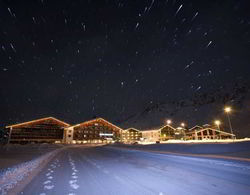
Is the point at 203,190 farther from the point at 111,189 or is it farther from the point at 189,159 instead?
the point at 189,159

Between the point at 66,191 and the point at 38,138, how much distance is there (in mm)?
78817

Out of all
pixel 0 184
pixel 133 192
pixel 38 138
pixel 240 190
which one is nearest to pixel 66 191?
pixel 133 192

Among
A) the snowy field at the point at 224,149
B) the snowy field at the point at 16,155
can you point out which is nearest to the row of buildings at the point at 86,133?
the snowy field at the point at 16,155

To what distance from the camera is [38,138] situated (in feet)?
240

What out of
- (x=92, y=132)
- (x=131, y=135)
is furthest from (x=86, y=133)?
(x=131, y=135)

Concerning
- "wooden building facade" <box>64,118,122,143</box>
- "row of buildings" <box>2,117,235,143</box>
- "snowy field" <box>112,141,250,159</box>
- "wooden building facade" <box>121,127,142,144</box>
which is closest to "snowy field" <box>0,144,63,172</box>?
"snowy field" <box>112,141,250,159</box>

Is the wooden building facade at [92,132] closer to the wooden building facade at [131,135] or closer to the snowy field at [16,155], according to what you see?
the wooden building facade at [131,135]

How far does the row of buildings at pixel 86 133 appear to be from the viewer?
70.1m

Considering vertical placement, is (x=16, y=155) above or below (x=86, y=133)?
below

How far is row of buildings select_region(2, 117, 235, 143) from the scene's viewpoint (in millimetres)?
70062

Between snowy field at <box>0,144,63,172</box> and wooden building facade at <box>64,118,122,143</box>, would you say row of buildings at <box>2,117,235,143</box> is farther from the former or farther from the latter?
snowy field at <box>0,144,63,172</box>

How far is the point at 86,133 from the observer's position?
81.3 meters

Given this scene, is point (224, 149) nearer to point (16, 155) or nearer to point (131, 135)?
point (16, 155)

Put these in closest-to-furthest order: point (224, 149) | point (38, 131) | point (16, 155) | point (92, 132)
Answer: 1. point (224, 149)
2. point (16, 155)
3. point (38, 131)
4. point (92, 132)
